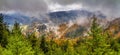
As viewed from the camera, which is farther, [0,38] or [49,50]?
[49,50]

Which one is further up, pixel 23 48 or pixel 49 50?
pixel 23 48

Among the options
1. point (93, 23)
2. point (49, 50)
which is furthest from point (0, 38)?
point (93, 23)

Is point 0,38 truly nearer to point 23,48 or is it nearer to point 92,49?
point 23,48

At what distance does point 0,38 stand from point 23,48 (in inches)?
1107

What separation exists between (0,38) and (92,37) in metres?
36.3

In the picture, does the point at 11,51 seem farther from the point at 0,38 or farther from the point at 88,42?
the point at 0,38

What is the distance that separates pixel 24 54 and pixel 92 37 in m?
11.2

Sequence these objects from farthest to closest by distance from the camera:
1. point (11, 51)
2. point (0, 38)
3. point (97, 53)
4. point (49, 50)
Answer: point (49, 50), point (0, 38), point (11, 51), point (97, 53)

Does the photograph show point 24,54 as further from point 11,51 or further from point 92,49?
point 92,49

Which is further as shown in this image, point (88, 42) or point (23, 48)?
point (23, 48)

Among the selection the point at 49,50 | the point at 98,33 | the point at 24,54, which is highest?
the point at 98,33

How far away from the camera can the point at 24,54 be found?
43.1 m

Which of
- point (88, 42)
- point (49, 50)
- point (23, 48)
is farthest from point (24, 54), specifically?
point (49, 50)

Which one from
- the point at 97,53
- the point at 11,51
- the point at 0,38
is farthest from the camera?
the point at 0,38
